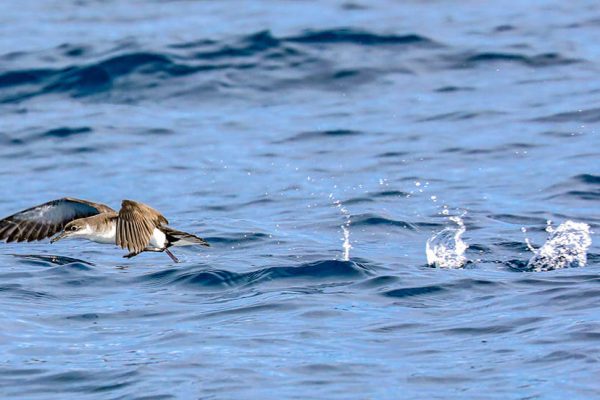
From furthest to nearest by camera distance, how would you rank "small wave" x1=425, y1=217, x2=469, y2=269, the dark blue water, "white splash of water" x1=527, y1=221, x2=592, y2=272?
"small wave" x1=425, y1=217, x2=469, y2=269 → "white splash of water" x1=527, y1=221, x2=592, y2=272 → the dark blue water

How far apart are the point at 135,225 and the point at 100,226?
448 mm

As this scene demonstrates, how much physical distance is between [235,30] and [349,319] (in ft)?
36.3

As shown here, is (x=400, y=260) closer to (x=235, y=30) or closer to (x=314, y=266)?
(x=314, y=266)

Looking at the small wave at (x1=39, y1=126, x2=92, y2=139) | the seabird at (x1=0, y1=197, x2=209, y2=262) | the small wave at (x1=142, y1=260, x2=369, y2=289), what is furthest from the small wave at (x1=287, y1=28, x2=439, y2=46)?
the small wave at (x1=142, y1=260, x2=369, y2=289)

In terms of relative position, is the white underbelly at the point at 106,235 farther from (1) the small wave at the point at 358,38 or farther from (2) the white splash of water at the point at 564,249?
(1) the small wave at the point at 358,38

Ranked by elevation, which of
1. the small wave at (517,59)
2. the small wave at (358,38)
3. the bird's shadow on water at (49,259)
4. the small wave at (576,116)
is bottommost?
the bird's shadow on water at (49,259)

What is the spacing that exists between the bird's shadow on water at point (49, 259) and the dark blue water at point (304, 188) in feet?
0.13

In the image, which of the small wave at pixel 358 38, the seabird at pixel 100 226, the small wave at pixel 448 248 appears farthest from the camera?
the small wave at pixel 358 38

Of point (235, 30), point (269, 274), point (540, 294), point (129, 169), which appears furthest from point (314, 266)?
point (235, 30)

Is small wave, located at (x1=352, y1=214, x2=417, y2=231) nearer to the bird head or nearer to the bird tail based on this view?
the bird tail

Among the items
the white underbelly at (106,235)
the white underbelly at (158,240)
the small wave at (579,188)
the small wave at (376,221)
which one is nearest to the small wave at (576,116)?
the small wave at (579,188)

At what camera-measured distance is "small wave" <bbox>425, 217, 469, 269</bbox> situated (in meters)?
9.55

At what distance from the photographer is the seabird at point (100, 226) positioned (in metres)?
9.06

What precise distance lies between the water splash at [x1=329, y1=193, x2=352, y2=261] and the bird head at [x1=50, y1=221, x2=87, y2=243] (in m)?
1.99
